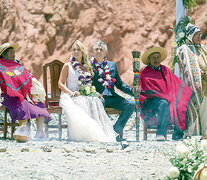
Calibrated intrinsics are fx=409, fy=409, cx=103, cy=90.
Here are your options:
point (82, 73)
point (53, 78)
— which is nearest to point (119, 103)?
point (82, 73)

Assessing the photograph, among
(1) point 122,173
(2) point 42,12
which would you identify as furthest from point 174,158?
(2) point 42,12

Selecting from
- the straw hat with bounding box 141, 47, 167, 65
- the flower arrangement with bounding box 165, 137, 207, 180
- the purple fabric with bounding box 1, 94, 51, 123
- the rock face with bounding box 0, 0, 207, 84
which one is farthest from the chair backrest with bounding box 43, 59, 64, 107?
the rock face with bounding box 0, 0, 207, 84

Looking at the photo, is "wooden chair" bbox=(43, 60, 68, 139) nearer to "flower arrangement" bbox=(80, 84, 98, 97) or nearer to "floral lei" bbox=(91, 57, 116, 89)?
"flower arrangement" bbox=(80, 84, 98, 97)

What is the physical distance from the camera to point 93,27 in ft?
66.9

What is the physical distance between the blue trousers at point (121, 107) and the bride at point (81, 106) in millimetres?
154

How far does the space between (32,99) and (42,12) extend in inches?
589

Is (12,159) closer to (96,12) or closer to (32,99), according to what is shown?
(32,99)

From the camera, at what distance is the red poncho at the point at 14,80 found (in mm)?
6449

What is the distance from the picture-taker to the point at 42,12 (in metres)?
21.0

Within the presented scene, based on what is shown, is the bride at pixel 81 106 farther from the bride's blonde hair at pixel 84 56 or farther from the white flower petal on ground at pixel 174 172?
the white flower petal on ground at pixel 174 172

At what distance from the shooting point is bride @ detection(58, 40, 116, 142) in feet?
21.6

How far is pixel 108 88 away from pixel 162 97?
38.9 inches

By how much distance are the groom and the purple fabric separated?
1.13 meters

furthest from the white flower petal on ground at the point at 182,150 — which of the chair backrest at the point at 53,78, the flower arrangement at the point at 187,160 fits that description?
the chair backrest at the point at 53,78
